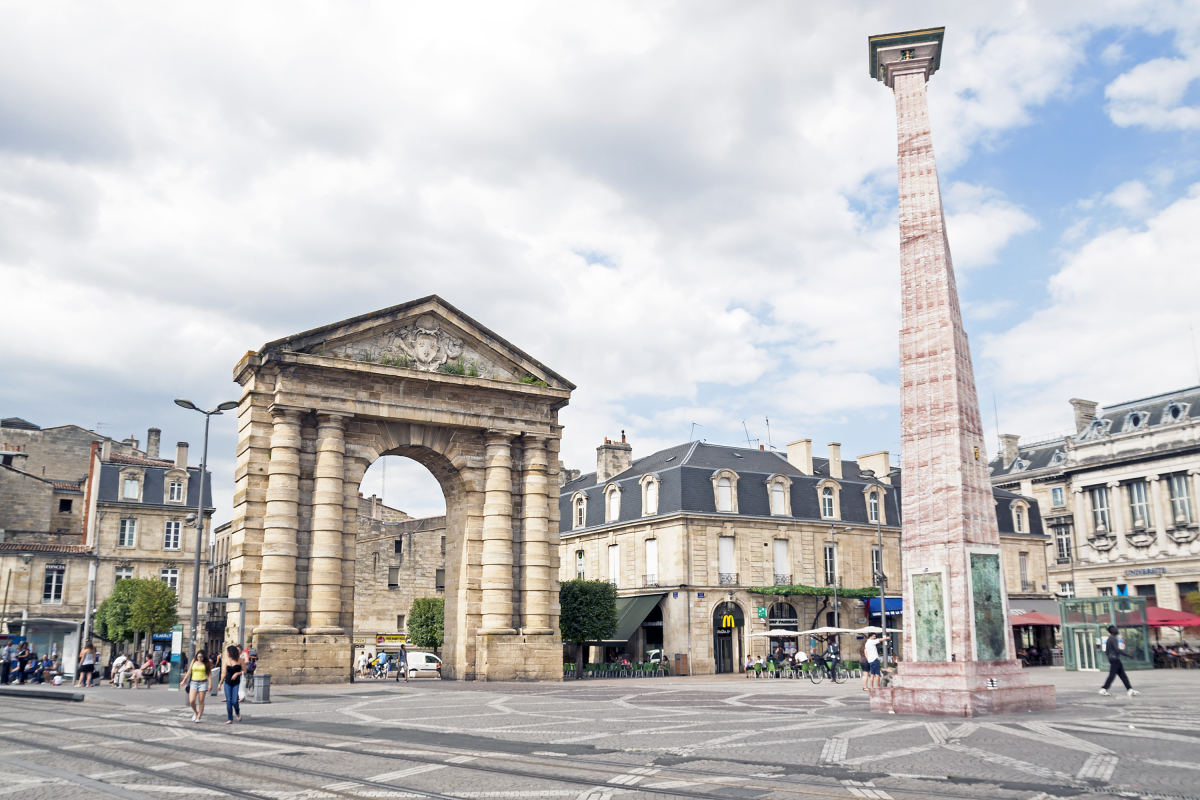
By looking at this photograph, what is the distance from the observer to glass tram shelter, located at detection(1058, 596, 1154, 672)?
122ft

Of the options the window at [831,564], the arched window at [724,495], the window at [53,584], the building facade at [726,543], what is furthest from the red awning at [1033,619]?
the window at [53,584]

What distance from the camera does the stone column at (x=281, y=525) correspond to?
94.0 ft

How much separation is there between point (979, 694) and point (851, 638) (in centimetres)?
3322

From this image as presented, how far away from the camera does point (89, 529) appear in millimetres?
56062

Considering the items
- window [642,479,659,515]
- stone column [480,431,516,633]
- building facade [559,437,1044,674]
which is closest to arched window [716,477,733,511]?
building facade [559,437,1044,674]

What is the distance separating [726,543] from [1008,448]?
31606 mm

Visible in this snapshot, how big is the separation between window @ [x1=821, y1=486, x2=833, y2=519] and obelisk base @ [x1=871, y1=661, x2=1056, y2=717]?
31843 mm

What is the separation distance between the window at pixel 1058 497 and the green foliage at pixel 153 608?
5207 centimetres

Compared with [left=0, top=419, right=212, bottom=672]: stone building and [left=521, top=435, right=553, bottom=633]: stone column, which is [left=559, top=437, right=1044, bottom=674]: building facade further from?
[left=0, top=419, right=212, bottom=672]: stone building

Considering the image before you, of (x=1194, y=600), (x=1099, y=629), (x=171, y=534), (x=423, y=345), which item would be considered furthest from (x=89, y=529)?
(x=1194, y=600)

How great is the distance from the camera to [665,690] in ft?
94.1

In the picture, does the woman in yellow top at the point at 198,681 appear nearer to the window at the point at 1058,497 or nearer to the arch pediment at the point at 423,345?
the arch pediment at the point at 423,345

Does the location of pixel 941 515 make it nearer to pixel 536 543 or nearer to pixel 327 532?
pixel 536 543

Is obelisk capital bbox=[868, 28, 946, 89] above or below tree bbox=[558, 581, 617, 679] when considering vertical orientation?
above
